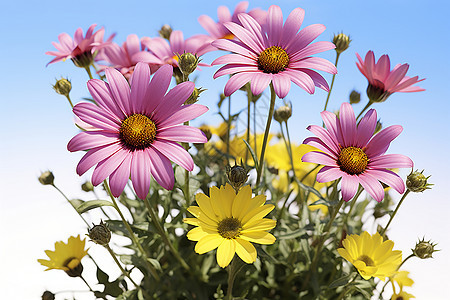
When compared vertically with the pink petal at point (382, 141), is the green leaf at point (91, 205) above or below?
below

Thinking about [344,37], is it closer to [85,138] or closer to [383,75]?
[383,75]

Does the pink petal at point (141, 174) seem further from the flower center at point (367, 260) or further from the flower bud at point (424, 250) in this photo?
the flower bud at point (424, 250)

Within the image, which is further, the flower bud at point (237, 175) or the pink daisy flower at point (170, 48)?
the pink daisy flower at point (170, 48)

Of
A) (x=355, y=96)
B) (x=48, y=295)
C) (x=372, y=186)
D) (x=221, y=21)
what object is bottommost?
(x=48, y=295)

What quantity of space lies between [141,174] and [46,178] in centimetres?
41

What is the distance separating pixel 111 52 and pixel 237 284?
71 centimetres

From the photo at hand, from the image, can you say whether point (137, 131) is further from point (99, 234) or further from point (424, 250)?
point (424, 250)

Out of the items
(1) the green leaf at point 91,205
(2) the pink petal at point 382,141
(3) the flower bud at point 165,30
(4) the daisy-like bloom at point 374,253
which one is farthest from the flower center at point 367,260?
(3) the flower bud at point 165,30

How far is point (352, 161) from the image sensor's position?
2.60 ft

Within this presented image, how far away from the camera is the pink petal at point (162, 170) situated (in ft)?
2.30

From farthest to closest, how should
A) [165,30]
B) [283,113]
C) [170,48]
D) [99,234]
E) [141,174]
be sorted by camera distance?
[165,30] → [170,48] → [283,113] → [99,234] → [141,174]

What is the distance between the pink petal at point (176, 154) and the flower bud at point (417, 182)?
0.45 m

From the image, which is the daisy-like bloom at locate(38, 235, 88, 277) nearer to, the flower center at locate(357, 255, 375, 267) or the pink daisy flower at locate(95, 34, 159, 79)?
the pink daisy flower at locate(95, 34, 159, 79)

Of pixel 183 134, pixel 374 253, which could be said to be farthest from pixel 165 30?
pixel 374 253
